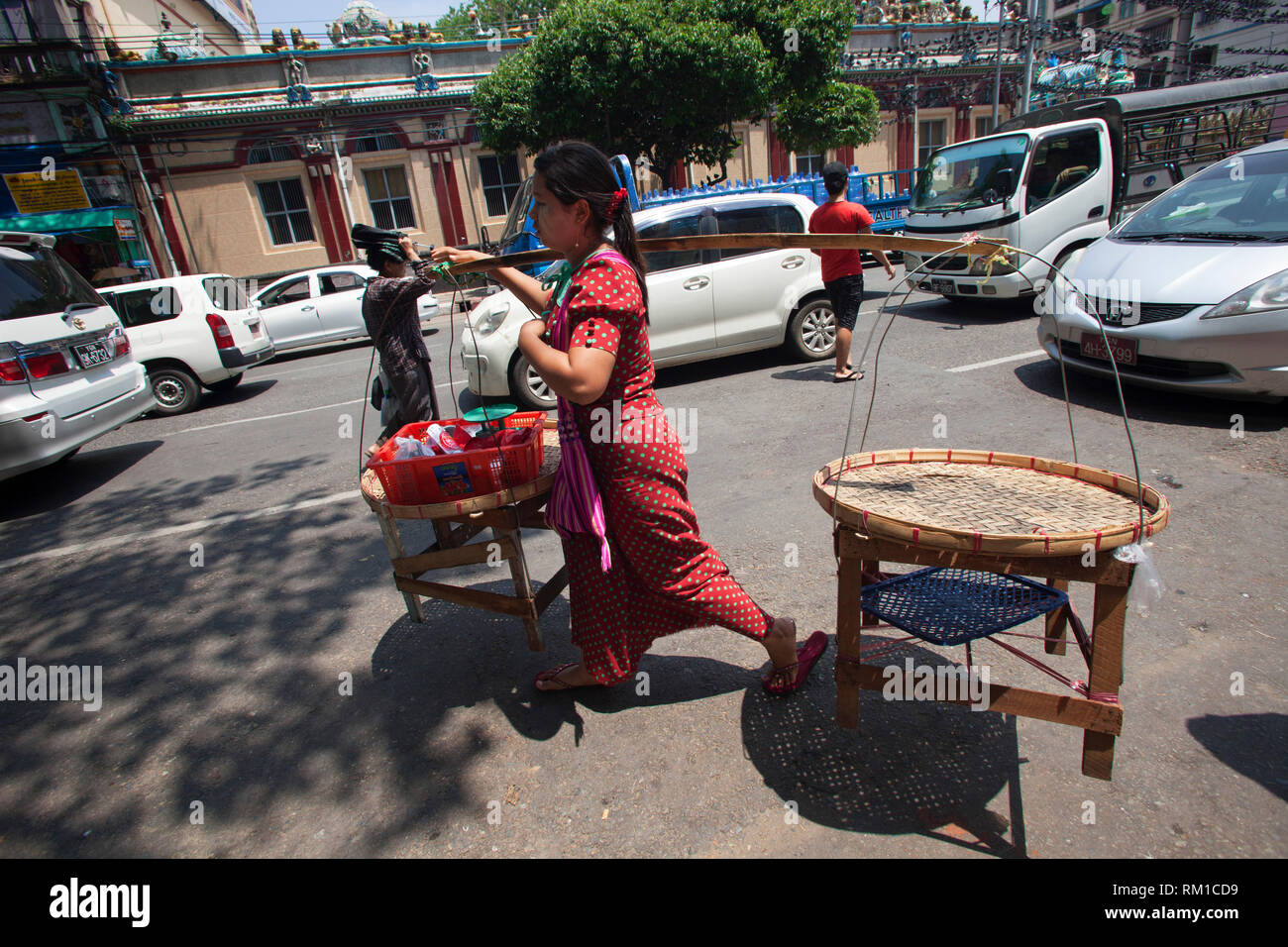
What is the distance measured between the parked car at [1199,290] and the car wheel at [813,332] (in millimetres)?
2048

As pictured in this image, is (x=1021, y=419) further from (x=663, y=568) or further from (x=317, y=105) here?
(x=317, y=105)

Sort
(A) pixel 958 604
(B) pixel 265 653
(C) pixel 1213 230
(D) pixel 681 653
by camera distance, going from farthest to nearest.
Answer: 1. (C) pixel 1213 230
2. (B) pixel 265 653
3. (D) pixel 681 653
4. (A) pixel 958 604

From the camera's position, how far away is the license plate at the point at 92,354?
5.53m

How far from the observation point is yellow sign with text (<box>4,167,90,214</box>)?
1584 cm

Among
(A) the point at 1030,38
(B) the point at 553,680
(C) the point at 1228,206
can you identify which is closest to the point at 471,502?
(B) the point at 553,680

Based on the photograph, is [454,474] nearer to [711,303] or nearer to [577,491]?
[577,491]

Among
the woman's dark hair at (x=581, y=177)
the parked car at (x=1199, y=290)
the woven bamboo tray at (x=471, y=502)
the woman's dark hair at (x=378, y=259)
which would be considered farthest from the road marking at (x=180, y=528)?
the parked car at (x=1199, y=290)

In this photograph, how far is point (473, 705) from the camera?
2613mm

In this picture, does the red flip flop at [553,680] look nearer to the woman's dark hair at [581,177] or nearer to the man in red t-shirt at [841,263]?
the woman's dark hair at [581,177]

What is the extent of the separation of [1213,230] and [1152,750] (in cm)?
450

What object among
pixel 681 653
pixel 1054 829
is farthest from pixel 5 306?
pixel 1054 829

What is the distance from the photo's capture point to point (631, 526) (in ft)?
7.04

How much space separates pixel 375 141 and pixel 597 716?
20.7 m

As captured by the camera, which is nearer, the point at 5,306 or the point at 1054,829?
the point at 1054,829
